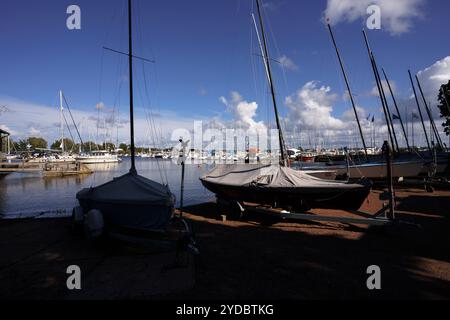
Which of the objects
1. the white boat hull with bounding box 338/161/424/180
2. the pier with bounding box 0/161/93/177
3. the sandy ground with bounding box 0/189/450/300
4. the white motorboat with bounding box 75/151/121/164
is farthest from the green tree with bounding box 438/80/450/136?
the white motorboat with bounding box 75/151/121/164

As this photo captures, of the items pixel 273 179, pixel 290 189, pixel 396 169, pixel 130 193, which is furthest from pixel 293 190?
pixel 396 169

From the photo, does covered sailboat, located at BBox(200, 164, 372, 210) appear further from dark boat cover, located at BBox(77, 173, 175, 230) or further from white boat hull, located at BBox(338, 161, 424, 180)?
white boat hull, located at BBox(338, 161, 424, 180)

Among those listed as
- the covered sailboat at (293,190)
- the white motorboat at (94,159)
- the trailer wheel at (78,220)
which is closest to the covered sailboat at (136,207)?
the trailer wheel at (78,220)

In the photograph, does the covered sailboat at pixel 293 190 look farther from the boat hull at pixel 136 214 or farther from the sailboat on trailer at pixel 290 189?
the boat hull at pixel 136 214

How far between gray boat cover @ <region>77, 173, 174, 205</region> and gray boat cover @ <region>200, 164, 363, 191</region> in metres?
4.50

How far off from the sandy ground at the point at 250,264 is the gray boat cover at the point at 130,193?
1.49 metres

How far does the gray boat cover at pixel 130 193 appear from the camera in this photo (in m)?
9.55

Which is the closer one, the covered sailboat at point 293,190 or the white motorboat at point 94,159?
the covered sailboat at point 293,190

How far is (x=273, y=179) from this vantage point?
13.0 meters

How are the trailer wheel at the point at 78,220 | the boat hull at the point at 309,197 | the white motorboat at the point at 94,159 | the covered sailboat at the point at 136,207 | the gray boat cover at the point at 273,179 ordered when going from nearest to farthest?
the covered sailboat at the point at 136,207, the trailer wheel at the point at 78,220, the boat hull at the point at 309,197, the gray boat cover at the point at 273,179, the white motorboat at the point at 94,159
